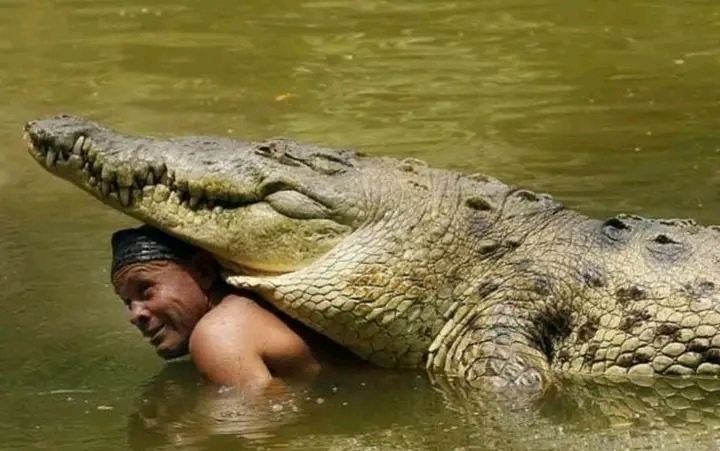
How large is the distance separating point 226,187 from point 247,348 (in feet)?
1.82

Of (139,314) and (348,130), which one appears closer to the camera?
(139,314)

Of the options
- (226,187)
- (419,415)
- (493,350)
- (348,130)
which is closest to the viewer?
(419,415)

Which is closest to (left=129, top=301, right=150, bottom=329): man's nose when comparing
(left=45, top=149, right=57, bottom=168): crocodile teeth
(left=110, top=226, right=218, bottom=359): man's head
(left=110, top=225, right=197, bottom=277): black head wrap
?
(left=110, top=226, right=218, bottom=359): man's head

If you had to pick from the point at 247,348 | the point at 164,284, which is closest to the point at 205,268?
the point at 164,284

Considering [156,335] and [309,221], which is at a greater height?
[309,221]

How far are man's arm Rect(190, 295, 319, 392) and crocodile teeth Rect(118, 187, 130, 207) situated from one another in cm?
A: 49

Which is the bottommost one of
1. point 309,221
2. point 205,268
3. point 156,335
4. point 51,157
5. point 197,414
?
point 197,414

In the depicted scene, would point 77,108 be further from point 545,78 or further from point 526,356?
point 526,356

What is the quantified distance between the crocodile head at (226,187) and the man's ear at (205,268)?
0.22 ft

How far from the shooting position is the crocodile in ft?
16.9

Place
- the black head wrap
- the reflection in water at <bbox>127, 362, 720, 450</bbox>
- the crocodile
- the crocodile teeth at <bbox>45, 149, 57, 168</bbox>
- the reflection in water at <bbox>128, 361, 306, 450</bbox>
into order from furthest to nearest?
the crocodile teeth at <bbox>45, 149, 57, 168</bbox> < the black head wrap < the crocodile < the reflection in water at <bbox>128, 361, 306, 450</bbox> < the reflection in water at <bbox>127, 362, 720, 450</bbox>

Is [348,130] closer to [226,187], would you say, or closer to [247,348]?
[226,187]

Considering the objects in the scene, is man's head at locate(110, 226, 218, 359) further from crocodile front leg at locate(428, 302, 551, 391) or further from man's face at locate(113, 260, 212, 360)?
crocodile front leg at locate(428, 302, 551, 391)

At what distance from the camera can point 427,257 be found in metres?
5.28
